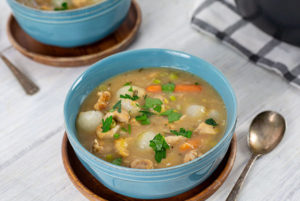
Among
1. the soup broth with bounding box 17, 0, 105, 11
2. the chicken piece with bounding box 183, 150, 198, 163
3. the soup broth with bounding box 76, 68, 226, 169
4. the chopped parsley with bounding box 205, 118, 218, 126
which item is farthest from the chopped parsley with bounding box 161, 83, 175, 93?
the soup broth with bounding box 17, 0, 105, 11

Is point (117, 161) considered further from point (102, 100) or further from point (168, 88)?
point (168, 88)

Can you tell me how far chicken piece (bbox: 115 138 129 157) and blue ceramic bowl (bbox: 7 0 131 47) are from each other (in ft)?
2.17

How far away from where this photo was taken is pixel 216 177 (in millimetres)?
1453

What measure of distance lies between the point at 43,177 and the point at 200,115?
62cm

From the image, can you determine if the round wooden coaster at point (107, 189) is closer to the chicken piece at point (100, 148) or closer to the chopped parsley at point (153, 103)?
the chicken piece at point (100, 148)

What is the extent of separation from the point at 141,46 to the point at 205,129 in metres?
0.75

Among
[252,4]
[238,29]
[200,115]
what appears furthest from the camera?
[238,29]

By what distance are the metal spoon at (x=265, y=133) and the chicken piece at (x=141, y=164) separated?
0.39m

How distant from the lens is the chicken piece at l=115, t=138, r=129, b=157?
1.41 meters

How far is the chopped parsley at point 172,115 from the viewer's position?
152 cm

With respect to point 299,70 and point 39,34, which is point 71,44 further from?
point 299,70

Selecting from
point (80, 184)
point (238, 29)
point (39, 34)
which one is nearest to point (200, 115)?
point (80, 184)

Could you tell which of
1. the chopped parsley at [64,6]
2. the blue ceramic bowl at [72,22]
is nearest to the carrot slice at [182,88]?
the blue ceramic bowl at [72,22]

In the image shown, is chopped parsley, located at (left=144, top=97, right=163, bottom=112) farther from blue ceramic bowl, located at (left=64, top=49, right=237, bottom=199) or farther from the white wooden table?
the white wooden table
